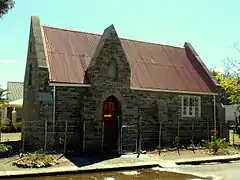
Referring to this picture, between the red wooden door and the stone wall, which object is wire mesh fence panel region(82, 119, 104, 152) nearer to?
the red wooden door

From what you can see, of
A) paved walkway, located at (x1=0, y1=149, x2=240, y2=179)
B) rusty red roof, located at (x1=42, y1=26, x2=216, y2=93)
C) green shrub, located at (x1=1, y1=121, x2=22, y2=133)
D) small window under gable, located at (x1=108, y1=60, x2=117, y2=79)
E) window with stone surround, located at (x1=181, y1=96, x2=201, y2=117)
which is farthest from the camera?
green shrub, located at (x1=1, y1=121, x2=22, y2=133)

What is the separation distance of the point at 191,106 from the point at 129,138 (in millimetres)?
6674

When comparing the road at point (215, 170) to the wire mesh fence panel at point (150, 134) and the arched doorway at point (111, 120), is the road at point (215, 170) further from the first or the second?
the arched doorway at point (111, 120)

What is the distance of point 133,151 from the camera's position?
17.4m

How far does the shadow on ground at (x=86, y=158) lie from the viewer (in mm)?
13621

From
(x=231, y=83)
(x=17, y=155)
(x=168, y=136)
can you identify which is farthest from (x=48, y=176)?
(x=231, y=83)

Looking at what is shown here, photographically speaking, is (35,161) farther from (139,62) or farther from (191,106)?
(191,106)

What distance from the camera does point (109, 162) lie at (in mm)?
14039

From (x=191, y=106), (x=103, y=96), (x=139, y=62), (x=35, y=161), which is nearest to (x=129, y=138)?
(x=103, y=96)

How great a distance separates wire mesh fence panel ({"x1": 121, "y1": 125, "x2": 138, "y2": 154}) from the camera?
17.9 m

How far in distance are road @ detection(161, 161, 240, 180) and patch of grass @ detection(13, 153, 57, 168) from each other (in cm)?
489

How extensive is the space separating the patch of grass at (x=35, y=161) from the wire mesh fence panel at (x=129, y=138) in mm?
5051

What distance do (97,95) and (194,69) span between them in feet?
34.3

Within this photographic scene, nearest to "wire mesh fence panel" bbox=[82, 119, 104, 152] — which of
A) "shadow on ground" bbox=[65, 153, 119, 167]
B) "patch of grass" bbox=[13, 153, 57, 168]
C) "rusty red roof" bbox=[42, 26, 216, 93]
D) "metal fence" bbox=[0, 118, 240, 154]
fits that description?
"metal fence" bbox=[0, 118, 240, 154]
